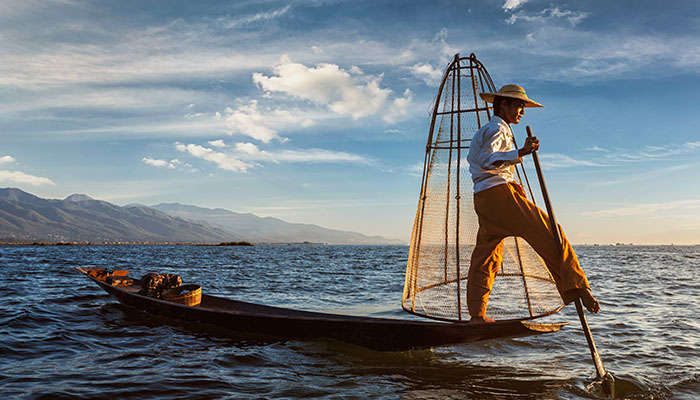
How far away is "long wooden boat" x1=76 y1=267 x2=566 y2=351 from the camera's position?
5.10 meters

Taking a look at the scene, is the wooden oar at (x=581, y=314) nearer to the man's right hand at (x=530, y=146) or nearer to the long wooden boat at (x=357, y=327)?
the man's right hand at (x=530, y=146)

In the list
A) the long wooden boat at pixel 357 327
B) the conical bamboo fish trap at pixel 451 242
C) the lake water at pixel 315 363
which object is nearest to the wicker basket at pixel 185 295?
the long wooden boat at pixel 357 327

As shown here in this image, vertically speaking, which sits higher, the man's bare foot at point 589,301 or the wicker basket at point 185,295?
the man's bare foot at point 589,301

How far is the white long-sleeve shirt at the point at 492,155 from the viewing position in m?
4.74

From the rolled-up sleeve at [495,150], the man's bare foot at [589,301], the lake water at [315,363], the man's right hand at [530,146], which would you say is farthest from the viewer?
the lake water at [315,363]

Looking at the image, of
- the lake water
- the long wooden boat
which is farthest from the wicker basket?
the lake water

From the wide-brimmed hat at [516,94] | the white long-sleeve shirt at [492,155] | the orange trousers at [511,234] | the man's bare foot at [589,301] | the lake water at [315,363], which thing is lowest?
the lake water at [315,363]

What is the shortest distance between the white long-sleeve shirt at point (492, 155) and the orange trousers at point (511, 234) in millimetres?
97

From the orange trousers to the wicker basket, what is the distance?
19.5ft

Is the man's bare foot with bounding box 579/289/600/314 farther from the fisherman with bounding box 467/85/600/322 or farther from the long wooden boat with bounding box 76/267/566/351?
the long wooden boat with bounding box 76/267/566/351

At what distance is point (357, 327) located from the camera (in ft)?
19.8

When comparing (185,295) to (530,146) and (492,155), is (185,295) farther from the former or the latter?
(530,146)

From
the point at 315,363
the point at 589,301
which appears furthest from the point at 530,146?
the point at 315,363

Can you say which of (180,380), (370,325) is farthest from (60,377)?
(370,325)
